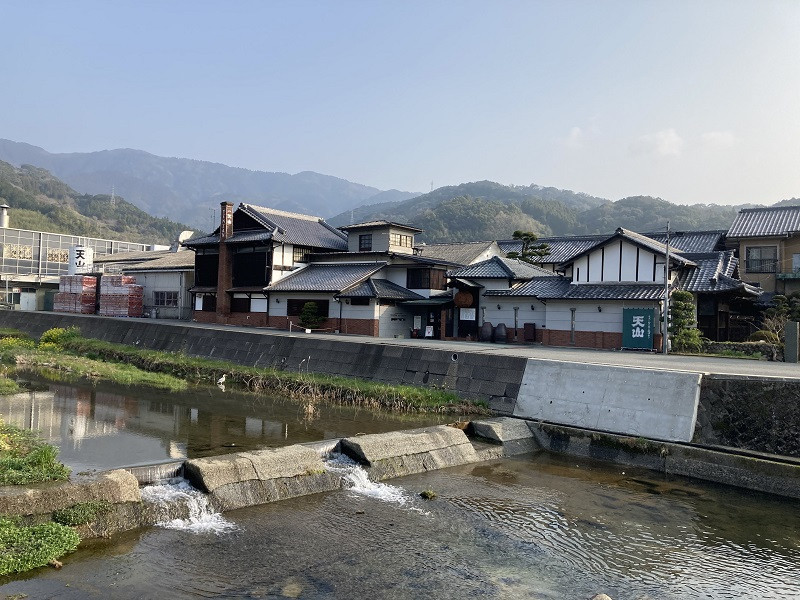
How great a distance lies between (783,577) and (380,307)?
89.0ft

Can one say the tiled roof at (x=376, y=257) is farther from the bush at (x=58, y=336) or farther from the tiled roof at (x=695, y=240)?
the tiled roof at (x=695, y=240)

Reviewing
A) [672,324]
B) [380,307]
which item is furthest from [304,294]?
[672,324]

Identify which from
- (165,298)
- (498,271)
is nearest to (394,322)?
(498,271)

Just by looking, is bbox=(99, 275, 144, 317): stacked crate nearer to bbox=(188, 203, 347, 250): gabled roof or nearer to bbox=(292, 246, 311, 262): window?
bbox=(188, 203, 347, 250): gabled roof

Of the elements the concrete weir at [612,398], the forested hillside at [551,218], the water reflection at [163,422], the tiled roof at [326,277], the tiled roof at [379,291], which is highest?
the forested hillside at [551,218]

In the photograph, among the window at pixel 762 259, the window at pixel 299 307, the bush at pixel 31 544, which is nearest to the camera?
the bush at pixel 31 544

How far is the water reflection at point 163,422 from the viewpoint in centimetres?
1526

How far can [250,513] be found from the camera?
37.8ft

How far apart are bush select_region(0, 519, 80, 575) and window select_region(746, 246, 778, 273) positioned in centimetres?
4312

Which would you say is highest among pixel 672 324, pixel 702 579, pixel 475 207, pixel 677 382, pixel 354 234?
pixel 475 207

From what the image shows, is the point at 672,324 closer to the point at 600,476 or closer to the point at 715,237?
the point at 600,476

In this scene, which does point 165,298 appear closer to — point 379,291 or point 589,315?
point 379,291

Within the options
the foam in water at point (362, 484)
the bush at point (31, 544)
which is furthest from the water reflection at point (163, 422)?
the bush at point (31, 544)

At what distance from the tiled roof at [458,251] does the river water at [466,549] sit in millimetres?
30062
